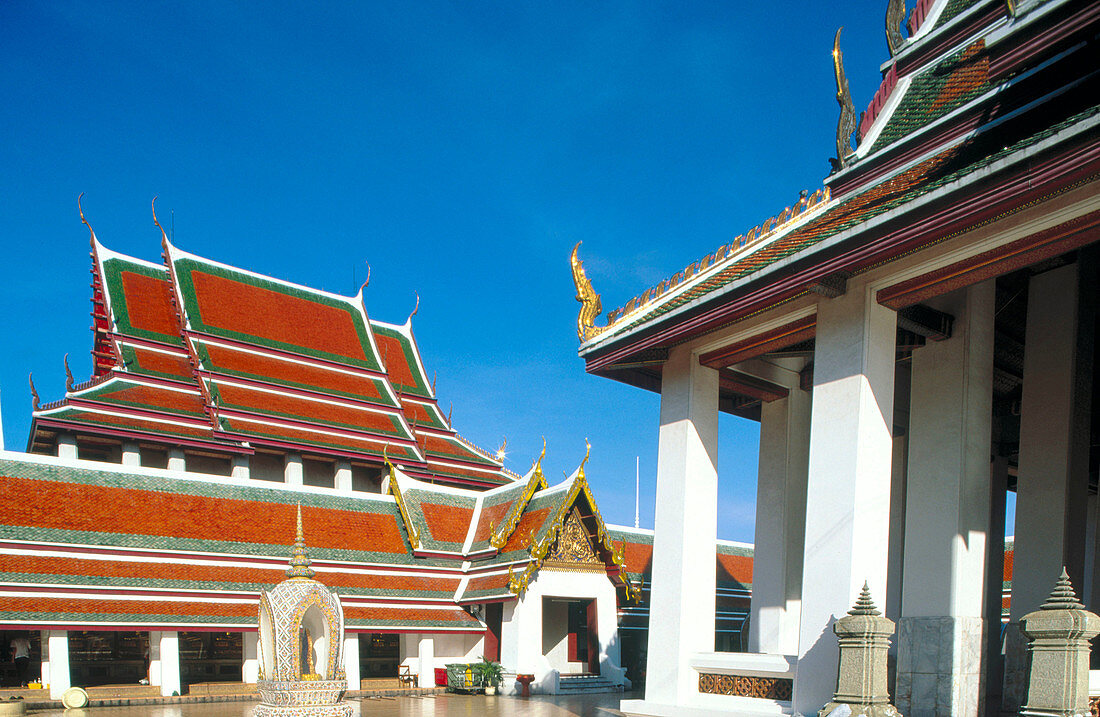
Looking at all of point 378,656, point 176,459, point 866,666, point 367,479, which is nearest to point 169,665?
point 378,656

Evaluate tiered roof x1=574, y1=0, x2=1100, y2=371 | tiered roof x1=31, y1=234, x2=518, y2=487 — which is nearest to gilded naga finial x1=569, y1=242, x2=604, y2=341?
tiered roof x1=574, y1=0, x2=1100, y2=371

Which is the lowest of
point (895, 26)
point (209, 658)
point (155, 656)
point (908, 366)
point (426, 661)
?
point (209, 658)

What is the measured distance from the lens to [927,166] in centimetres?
911

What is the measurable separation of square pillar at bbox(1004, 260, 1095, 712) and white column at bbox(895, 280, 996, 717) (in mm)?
453

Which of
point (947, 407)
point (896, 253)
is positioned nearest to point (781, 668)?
point (947, 407)

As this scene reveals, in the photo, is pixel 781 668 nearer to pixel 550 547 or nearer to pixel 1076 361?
pixel 1076 361

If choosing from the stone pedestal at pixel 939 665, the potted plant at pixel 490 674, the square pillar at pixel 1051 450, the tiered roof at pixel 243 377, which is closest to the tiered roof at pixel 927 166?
the square pillar at pixel 1051 450

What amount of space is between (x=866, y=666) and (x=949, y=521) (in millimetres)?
2197

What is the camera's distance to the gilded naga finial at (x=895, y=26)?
37.3ft

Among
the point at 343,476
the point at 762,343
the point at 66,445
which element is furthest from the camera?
the point at 343,476

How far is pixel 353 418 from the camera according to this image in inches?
1073

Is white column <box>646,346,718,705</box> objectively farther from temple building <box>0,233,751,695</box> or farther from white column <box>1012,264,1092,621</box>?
temple building <box>0,233,751,695</box>

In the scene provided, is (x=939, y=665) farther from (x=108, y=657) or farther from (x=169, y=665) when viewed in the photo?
(x=108, y=657)

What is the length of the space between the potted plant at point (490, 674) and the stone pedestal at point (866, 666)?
41.8 ft
